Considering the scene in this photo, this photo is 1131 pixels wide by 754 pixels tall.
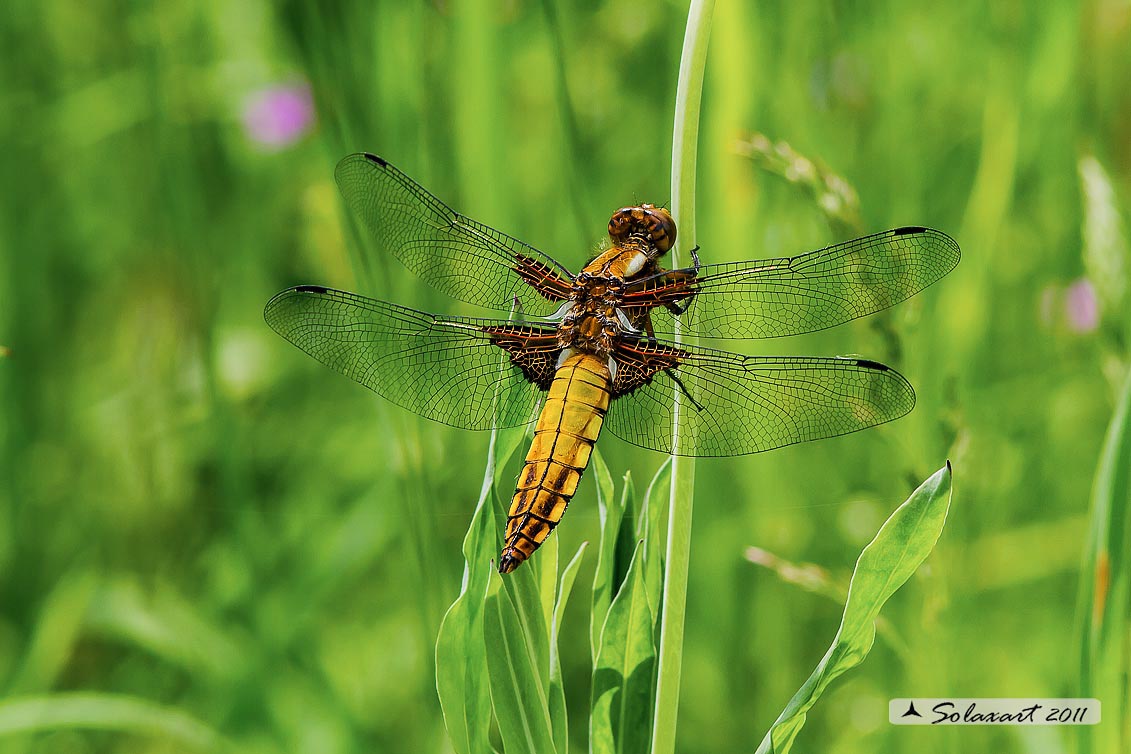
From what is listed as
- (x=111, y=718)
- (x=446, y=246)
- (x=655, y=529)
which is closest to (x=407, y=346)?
(x=446, y=246)

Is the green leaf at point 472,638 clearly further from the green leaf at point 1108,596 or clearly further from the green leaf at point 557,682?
the green leaf at point 1108,596

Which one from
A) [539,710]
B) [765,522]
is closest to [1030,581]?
[765,522]

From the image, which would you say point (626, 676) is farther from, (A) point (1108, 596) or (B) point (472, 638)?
(A) point (1108, 596)

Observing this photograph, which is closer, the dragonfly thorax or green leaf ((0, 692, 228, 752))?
the dragonfly thorax

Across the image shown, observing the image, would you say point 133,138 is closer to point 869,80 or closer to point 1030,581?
point 869,80

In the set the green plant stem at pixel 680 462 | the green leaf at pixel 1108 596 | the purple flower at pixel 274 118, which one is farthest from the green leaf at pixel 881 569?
the purple flower at pixel 274 118

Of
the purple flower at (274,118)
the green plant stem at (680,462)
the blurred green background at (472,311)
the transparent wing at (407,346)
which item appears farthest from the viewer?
the purple flower at (274,118)

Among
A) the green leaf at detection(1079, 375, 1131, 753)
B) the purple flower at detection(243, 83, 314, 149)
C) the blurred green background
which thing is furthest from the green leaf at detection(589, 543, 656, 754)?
the purple flower at detection(243, 83, 314, 149)

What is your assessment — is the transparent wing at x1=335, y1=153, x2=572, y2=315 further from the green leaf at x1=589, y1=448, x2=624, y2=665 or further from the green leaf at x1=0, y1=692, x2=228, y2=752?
the green leaf at x1=0, y1=692, x2=228, y2=752
